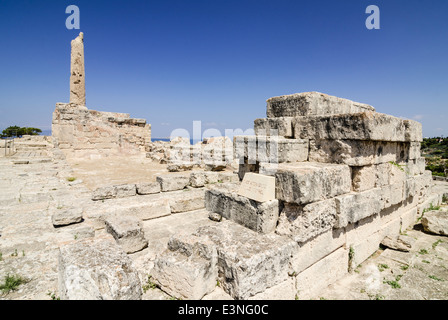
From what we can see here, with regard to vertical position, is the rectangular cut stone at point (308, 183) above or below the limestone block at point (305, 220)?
above

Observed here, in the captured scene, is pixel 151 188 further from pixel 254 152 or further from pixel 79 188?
pixel 254 152

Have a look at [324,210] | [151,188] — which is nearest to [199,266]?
[324,210]

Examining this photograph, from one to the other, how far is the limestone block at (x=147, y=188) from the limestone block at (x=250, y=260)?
2.91m

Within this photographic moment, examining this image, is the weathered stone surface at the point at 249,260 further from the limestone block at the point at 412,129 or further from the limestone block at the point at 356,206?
the limestone block at the point at 412,129

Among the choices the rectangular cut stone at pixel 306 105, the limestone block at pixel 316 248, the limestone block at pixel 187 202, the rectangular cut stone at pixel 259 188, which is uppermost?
the rectangular cut stone at pixel 306 105

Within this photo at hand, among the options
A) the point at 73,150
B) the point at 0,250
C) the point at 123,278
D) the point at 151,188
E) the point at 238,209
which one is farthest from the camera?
the point at 73,150

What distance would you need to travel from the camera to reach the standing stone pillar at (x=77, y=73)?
49.9ft

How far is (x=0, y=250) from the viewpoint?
2.95m

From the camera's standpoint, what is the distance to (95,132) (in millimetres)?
12148

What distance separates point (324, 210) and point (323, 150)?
1.14 metres

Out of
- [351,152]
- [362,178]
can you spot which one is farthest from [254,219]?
[362,178]

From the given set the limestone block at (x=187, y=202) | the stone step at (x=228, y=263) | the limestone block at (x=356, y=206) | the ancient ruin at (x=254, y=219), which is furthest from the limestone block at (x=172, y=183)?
the limestone block at (x=356, y=206)

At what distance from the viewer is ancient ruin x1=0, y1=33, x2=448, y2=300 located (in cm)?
234

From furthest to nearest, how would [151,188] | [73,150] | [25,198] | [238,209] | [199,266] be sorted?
[73,150]
[151,188]
[25,198]
[238,209]
[199,266]
